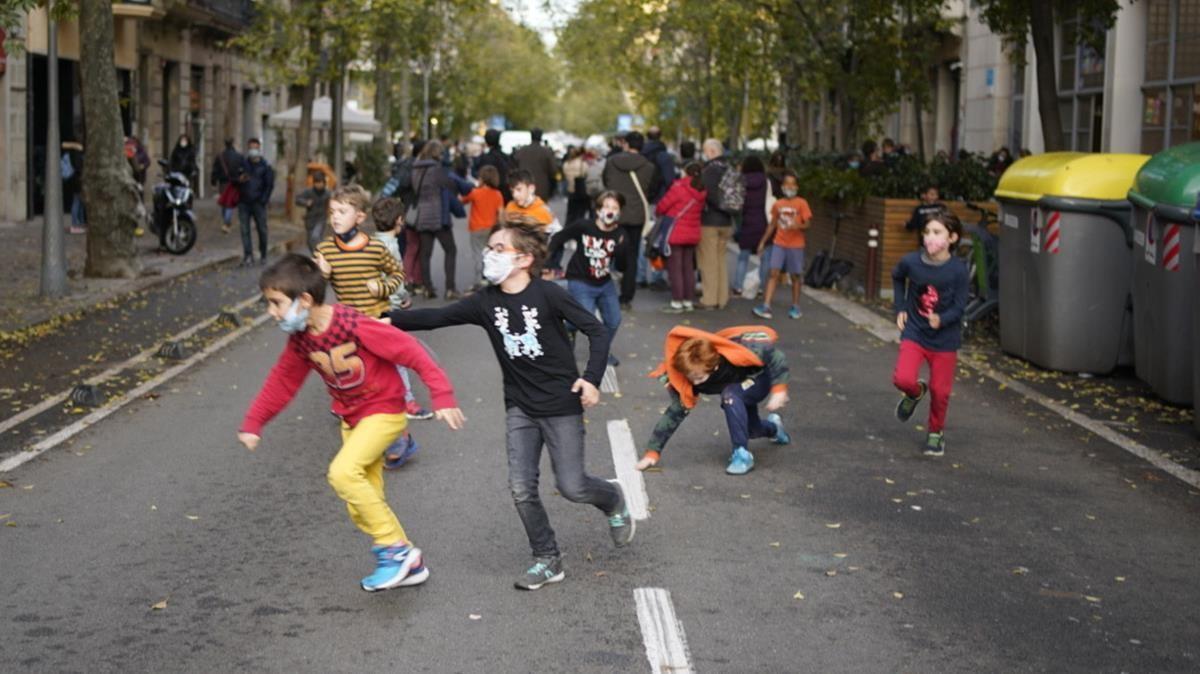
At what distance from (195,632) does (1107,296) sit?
9451 mm

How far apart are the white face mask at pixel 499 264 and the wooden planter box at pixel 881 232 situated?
12.4 metres

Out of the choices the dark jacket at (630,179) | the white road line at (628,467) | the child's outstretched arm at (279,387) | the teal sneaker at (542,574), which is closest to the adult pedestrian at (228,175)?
the dark jacket at (630,179)

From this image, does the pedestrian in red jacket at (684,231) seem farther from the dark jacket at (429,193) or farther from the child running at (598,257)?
the child running at (598,257)

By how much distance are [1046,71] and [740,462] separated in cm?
1123

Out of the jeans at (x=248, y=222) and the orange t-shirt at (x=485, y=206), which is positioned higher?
the orange t-shirt at (x=485, y=206)

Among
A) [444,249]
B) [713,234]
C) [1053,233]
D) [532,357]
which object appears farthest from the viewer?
[444,249]

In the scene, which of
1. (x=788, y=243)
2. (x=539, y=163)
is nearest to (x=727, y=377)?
(x=788, y=243)

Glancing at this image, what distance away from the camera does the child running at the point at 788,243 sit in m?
18.1

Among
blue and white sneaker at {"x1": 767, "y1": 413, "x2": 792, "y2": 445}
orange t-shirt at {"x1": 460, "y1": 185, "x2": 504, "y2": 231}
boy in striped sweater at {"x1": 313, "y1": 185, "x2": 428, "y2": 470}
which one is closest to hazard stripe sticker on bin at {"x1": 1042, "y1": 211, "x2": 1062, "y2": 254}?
blue and white sneaker at {"x1": 767, "y1": 413, "x2": 792, "y2": 445}

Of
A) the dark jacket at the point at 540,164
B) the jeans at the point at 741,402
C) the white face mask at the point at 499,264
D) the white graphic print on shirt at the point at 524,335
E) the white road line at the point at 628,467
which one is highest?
the dark jacket at the point at 540,164

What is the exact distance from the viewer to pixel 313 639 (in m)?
6.09

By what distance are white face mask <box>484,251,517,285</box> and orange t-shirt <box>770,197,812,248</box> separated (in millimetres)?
11480

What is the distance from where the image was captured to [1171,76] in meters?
25.0

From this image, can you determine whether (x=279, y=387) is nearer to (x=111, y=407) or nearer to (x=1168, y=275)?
(x=111, y=407)
